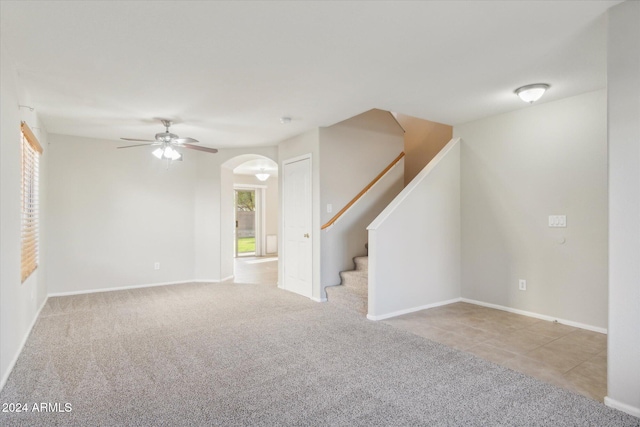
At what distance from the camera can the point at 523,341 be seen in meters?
3.26

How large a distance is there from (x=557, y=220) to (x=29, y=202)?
5791 mm

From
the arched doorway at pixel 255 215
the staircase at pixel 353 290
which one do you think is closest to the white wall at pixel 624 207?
the staircase at pixel 353 290

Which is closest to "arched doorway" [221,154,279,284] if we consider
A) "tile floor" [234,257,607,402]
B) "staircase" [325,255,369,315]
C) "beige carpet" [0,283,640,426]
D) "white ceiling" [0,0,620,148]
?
"staircase" [325,255,369,315]

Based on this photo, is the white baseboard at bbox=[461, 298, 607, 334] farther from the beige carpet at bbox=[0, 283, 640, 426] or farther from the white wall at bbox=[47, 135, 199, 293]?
the white wall at bbox=[47, 135, 199, 293]

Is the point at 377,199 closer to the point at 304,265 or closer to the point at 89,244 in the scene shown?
the point at 304,265

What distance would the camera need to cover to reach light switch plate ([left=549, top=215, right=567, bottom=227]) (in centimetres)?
378

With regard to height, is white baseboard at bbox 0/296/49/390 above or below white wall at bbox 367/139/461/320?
below

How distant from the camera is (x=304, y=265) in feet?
17.0

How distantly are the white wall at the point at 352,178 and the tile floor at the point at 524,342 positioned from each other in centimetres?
132

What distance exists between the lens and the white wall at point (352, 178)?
4895mm

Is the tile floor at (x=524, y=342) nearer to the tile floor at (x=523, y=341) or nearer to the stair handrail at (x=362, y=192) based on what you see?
the tile floor at (x=523, y=341)

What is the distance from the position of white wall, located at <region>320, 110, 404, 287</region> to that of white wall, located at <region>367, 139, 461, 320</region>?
98 centimetres

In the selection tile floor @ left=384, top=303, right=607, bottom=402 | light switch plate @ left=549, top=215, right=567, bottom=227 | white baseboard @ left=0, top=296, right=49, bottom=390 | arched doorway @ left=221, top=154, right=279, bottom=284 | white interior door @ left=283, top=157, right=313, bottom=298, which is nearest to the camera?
white baseboard @ left=0, top=296, right=49, bottom=390

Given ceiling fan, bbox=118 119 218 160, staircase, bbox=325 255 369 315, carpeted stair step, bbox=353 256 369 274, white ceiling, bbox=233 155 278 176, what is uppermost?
white ceiling, bbox=233 155 278 176
